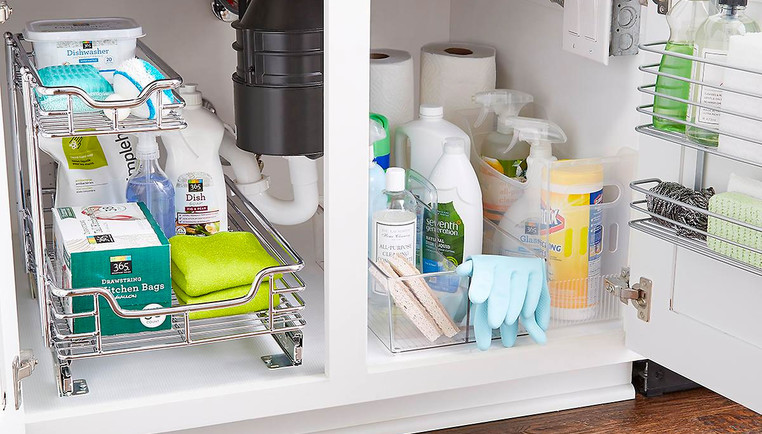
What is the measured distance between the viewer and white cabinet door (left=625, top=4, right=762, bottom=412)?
1.16 meters

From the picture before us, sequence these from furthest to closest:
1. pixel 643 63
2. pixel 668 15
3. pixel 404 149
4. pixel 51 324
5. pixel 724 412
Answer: pixel 404 149 < pixel 724 412 < pixel 643 63 < pixel 51 324 < pixel 668 15

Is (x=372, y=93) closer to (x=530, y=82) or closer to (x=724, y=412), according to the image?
(x=530, y=82)

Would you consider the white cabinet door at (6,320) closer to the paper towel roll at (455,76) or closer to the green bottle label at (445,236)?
the green bottle label at (445,236)

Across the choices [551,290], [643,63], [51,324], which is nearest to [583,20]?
[643,63]

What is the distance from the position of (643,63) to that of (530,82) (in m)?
0.32

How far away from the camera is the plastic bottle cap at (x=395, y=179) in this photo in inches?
57.2

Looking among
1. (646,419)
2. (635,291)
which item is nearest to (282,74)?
(635,291)

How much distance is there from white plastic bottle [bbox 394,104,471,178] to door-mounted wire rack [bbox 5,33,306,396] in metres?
0.27

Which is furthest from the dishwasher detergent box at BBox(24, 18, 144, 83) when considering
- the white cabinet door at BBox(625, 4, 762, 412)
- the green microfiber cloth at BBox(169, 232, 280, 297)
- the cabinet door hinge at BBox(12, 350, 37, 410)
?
the white cabinet door at BBox(625, 4, 762, 412)

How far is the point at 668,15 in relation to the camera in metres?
1.18

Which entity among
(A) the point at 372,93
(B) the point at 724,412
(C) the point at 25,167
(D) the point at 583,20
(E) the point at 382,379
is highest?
(D) the point at 583,20

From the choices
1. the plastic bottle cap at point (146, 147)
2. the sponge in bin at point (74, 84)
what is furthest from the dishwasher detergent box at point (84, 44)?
the plastic bottle cap at point (146, 147)

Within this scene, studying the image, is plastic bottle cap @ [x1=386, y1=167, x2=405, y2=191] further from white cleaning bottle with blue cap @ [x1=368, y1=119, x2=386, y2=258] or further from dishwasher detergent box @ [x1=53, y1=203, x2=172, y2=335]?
dishwasher detergent box @ [x1=53, y1=203, x2=172, y2=335]

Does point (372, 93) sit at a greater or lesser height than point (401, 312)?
greater
